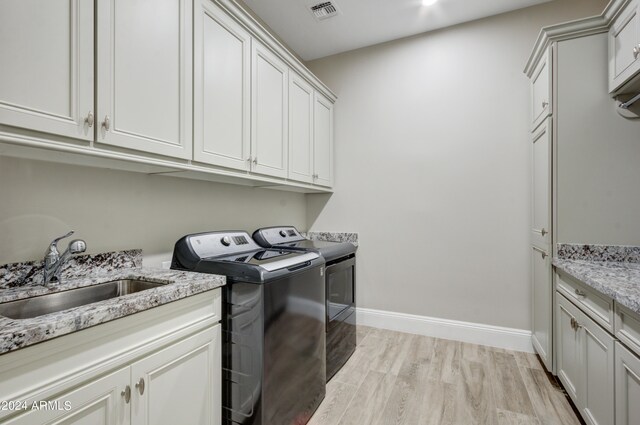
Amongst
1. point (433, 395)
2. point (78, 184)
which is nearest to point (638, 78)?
point (433, 395)

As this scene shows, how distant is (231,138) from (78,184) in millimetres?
777

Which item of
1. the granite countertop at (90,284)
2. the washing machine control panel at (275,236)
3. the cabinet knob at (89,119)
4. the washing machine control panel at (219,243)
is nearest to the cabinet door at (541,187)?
the washing machine control panel at (275,236)

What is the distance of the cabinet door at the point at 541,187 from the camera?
203 cm

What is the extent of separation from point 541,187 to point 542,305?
85 centimetres

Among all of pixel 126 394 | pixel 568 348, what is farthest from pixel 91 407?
pixel 568 348

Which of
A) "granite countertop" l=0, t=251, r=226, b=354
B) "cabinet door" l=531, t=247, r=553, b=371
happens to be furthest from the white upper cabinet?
"cabinet door" l=531, t=247, r=553, b=371

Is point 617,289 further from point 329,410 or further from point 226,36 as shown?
point 226,36

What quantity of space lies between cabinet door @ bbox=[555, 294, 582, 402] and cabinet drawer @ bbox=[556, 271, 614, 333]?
Answer: 6 cm

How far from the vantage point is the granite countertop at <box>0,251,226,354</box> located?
2.65 ft

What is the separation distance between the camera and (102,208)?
4.95ft

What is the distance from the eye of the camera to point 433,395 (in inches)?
78.7

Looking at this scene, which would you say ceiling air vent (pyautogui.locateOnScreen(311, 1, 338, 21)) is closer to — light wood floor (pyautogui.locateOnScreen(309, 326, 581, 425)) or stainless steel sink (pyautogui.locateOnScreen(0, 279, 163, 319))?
stainless steel sink (pyautogui.locateOnScreen(0, 279, 163, 319))

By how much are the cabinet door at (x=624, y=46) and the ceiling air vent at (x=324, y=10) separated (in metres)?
1.87

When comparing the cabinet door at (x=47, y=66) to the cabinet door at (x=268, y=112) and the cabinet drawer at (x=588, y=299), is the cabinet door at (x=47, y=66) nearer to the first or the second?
the cabinet door at (x=268, y=112)
